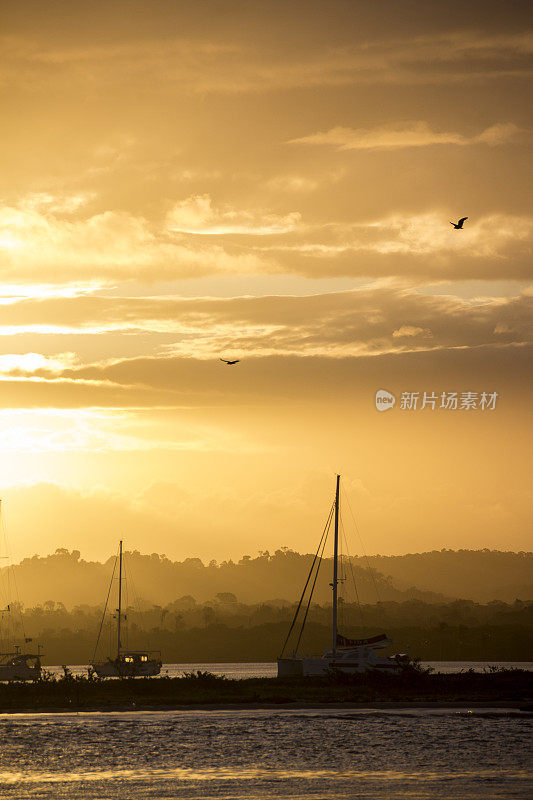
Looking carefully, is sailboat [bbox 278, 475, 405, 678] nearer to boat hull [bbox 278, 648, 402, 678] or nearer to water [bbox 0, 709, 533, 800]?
boat hull [bbox 278, 648, 402, 678]

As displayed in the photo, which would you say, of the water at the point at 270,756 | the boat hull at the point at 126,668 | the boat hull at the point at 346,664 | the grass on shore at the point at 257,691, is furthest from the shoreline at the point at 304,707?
the boat hull at the point at 126,668

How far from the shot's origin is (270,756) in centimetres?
5797

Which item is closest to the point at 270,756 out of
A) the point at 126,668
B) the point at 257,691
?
the point at 257,691

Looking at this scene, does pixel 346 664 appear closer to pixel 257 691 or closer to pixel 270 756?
pixel 257 691

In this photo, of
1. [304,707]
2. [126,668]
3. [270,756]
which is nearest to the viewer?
[270,756]

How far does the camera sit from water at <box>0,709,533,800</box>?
46406mm

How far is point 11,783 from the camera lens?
48938 millimetres

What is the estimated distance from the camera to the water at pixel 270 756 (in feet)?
152

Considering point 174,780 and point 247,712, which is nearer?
point 174,780

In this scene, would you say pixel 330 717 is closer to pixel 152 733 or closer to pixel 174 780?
pixel 152 733

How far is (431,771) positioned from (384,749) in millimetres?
8095

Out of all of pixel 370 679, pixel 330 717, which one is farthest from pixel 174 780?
pixel 370 679

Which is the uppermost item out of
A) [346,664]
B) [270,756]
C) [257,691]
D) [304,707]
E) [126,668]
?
[346,664]

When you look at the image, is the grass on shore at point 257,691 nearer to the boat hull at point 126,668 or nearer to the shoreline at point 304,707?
the shoreline at point 304,707
